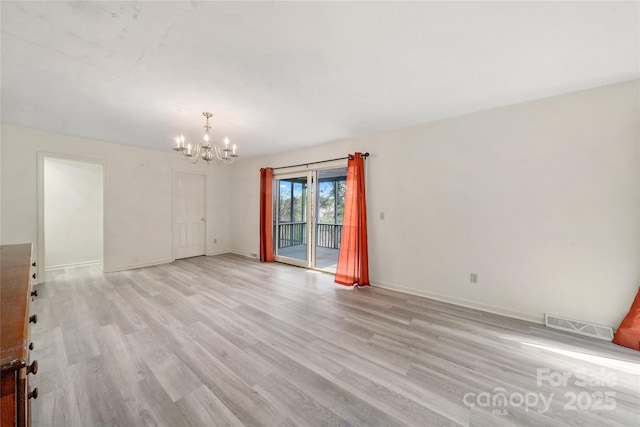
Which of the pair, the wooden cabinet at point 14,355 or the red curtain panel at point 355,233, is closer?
the wooden cabinet at point 14,355

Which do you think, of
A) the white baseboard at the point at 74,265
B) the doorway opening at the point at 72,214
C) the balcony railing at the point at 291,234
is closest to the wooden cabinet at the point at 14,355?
the balcony railing at the point at 291,234

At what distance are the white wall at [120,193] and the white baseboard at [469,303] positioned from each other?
4.53 metres

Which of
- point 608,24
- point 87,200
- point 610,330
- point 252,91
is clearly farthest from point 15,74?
point 610,330

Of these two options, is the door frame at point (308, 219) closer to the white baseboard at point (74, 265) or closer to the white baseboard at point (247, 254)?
the white baseboard at point (247, 254)

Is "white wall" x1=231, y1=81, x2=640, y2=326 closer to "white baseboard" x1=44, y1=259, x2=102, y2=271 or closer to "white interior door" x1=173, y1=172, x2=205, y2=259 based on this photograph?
"white interior door" x1=173, y1=172, x2=205, y2=259

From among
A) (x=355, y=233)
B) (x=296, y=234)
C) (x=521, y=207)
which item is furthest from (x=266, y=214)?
(x=521, y=207)

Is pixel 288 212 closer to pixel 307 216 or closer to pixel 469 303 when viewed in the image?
pixel 307 216

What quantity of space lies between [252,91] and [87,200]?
512 centimetres

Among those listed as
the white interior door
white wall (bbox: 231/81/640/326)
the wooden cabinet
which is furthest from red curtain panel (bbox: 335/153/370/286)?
the white interior door

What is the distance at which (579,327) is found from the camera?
7.43 ft

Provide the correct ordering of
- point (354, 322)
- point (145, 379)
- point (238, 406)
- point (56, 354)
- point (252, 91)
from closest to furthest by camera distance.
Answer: point (238, 406) < point (145, 379) < point (56, 354) < point (252, 91) < point (354, 322)

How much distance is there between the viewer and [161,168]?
4.77 meters

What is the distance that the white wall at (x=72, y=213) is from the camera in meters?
4.46

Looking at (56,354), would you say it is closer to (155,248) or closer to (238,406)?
(238,406)
